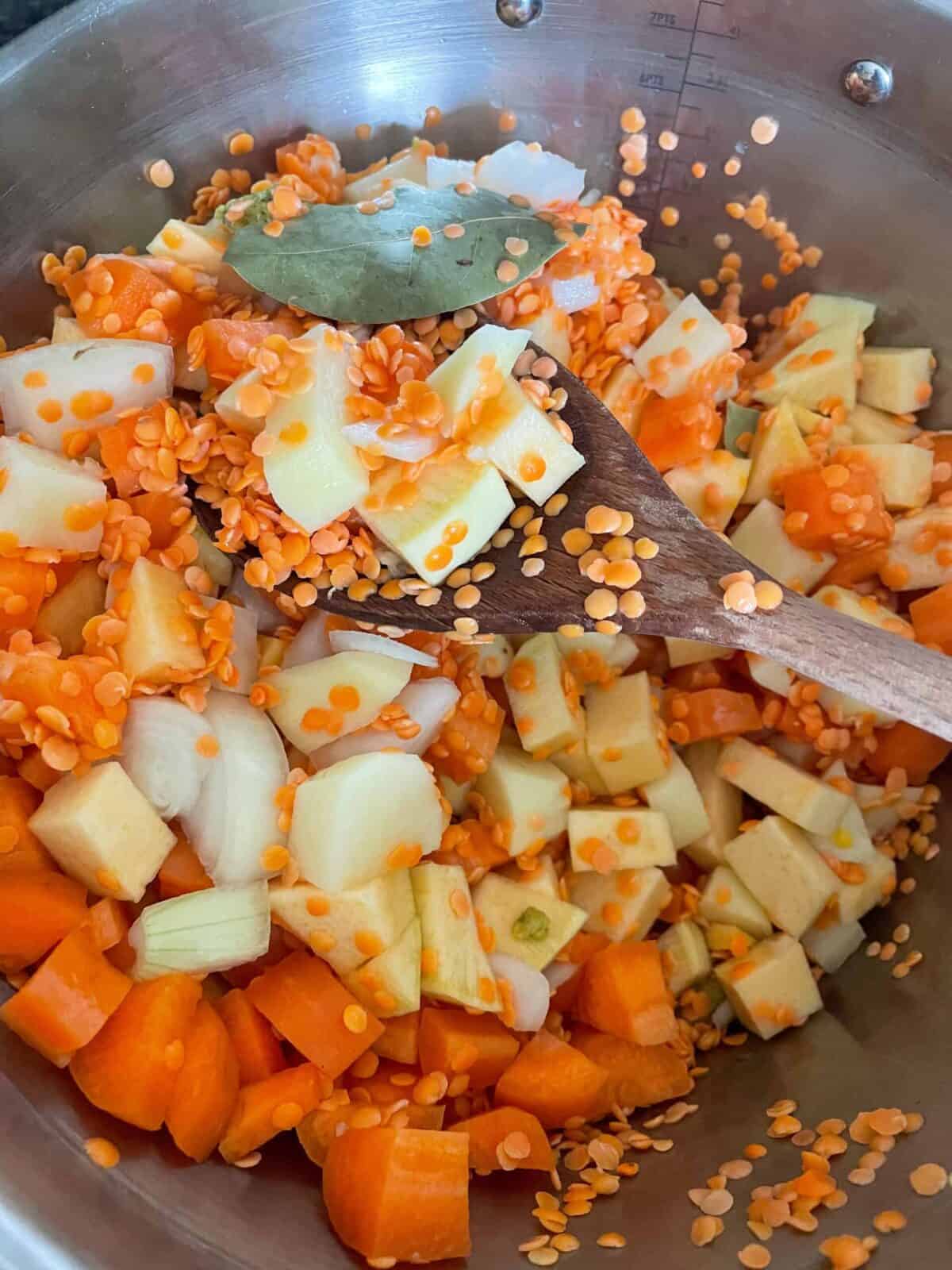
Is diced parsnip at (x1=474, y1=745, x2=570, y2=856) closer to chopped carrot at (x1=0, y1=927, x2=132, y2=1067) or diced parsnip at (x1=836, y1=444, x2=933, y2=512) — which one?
chopped carrot at (x1=0, y1=927, x2=132, y2=1067)

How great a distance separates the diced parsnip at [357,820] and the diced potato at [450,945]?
0.24 ft

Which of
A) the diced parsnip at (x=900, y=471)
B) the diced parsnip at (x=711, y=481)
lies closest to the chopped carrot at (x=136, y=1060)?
the diced parsnip at (x=711, y=481)

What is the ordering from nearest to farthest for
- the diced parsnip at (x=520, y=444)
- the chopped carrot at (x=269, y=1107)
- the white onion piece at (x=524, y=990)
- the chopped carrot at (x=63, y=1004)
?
the chopped carrot at (x=63, y=1004)
the chopped carrot at (x=269, y=1107)
the diced parsnip at (x=520, y=444)
the white onion piece at (x=524, y=990)

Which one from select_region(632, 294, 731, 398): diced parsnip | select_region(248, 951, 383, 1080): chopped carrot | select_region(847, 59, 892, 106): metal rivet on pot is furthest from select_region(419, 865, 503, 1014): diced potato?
select_region(847, 59, 892, 106): metal rivet on pot

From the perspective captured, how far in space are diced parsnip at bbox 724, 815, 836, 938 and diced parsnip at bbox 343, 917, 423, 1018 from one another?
61 cm

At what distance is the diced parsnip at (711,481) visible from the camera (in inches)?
71.7

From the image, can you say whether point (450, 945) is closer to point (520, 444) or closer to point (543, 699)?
point (543, 699)

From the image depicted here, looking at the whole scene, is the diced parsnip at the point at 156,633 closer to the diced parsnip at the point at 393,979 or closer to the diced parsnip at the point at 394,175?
the diced parsnip at the point at 393,979

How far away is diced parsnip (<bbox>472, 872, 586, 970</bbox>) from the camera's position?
1.64 meters

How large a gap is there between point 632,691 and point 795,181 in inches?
39.7

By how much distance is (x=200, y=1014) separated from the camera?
141 cm

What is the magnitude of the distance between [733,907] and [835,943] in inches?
7.5

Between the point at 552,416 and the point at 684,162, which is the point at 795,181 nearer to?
the point at 684,162

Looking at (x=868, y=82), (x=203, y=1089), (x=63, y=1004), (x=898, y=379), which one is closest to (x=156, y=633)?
(x=63, y=1004)
